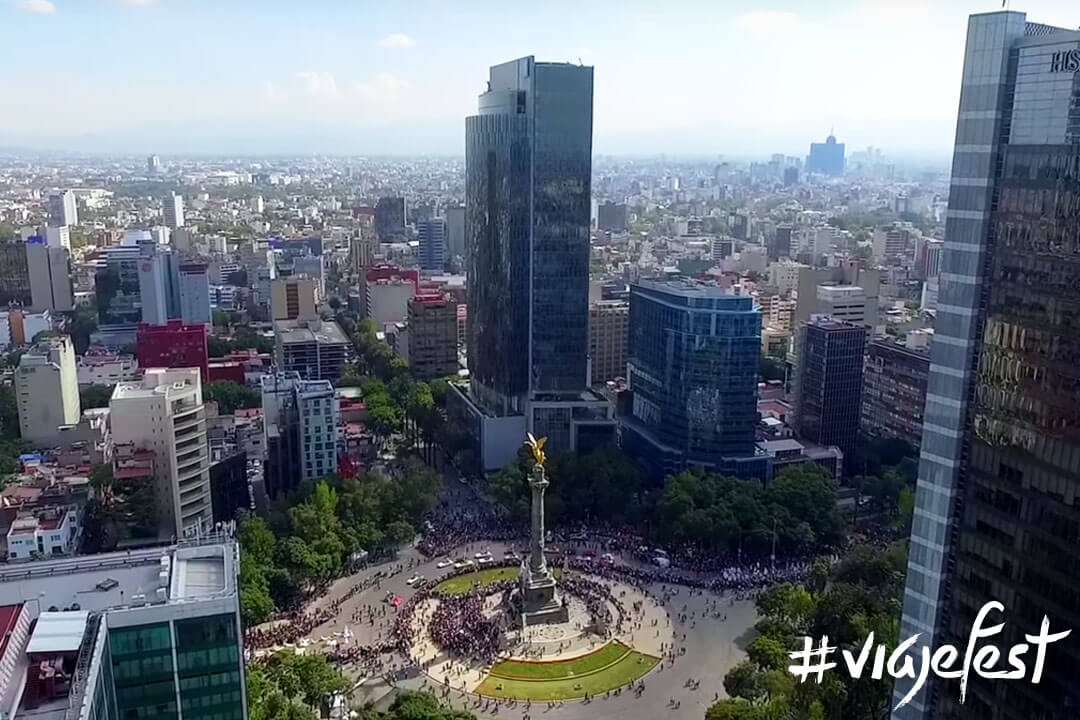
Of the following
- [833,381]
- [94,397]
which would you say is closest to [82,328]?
[94,397]

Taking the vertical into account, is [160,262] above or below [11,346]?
above

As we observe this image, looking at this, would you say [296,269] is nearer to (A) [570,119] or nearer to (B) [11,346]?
(B) [11,346]

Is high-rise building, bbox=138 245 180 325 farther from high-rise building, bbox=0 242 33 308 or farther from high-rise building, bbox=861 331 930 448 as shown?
high-rise building, bbox=861 331 930 448

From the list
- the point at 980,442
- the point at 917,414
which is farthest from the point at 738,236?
the point at 980,442

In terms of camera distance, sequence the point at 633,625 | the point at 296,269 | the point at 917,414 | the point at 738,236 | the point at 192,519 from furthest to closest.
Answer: the point at 738,236
the point at 296,269
the point at 917,414
the point at 192,519
the point at 633,625

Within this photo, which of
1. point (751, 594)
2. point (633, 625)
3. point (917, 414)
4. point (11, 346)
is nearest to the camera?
point (633, 625)

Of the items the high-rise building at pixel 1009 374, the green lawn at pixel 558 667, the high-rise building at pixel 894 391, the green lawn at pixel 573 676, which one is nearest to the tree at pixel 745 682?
the green lawn at pixel 573 676

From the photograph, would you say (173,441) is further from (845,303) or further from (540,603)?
(845,303)

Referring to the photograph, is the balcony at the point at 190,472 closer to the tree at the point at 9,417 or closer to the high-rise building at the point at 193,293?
the tree at the point at 9,417
